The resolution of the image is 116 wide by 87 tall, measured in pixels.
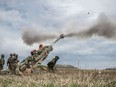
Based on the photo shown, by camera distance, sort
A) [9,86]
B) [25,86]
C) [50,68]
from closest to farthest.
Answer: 1. [25,86]
2. [9,86]
3. [50,68]

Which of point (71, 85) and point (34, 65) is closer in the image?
point (71, 85)

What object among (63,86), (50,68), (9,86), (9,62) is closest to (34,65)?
(50,68)

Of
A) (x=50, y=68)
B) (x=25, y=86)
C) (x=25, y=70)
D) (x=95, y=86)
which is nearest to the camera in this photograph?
(x=95, y=86)

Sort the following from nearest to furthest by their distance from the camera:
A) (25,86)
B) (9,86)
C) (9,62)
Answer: (25,86) < (9,86) < (9,62)

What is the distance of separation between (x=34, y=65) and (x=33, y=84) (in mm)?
14288

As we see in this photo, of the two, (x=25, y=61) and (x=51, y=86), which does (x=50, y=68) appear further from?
(x=51, y=86)

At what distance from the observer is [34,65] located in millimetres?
25125

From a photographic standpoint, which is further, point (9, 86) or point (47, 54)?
point (47, 54)

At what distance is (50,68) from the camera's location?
3019 cm

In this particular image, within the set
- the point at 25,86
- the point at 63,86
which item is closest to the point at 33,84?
the point at 25,86

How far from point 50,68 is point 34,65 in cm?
519

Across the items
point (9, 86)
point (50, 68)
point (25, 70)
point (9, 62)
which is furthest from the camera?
point (9, 62)

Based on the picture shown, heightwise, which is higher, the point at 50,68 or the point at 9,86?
the point at 50,68

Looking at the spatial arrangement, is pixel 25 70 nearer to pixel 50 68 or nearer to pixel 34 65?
pixel 34 65
